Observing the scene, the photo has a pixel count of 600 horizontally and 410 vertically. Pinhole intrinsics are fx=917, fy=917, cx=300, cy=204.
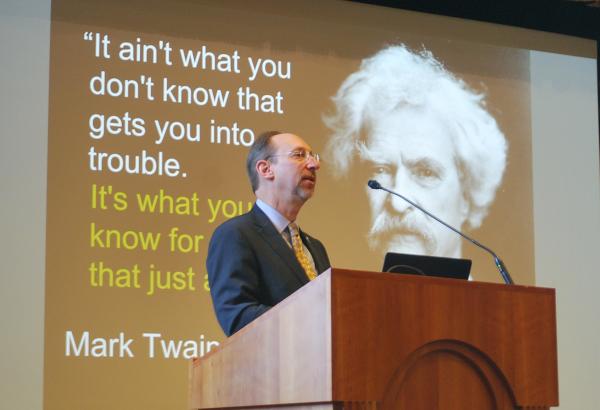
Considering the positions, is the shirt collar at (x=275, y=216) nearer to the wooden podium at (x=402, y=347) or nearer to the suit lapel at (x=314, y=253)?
the suit lapel at (x=314, y=253)

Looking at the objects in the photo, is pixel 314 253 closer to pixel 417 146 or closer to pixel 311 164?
pixel 311 164

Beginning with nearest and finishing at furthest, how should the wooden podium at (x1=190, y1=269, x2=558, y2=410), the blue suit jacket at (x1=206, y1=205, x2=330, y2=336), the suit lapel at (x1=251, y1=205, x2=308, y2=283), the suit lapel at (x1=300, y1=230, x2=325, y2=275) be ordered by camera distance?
the wooden podium at (x1=190, y1=269, x2=558, y2=410) < the blue suit jacket at (x1=206, y1=205, x2=330, y2=336) < the suit lapel at (x1=251, y1=205, x2=308, y2=283) < the suit lapel at (x1=300, y1=230, x2=325, y2=275)

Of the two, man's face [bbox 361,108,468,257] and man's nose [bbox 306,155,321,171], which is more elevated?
man's face [bbox 361,108,468,257]

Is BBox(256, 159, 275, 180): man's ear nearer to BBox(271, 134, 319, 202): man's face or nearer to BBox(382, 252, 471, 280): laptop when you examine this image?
BBox(271, 134, 319, 202): man's face

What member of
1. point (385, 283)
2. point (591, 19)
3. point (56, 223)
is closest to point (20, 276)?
point (56, 223)

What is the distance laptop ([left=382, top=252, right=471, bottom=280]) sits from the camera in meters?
2.52

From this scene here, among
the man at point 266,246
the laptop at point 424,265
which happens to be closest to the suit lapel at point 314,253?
the man at point 266,246

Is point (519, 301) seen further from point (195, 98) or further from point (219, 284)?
point (195, 98)

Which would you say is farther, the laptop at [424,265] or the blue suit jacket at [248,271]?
the blue suit jacket at [248,271]

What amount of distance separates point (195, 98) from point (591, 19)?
109 inches

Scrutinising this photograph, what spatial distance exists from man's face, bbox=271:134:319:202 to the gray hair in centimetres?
180

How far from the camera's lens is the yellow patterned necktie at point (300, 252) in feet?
9.91

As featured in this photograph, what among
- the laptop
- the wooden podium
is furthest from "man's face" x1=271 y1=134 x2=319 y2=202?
the wooden podium

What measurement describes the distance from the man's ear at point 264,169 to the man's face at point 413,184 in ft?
6.13
